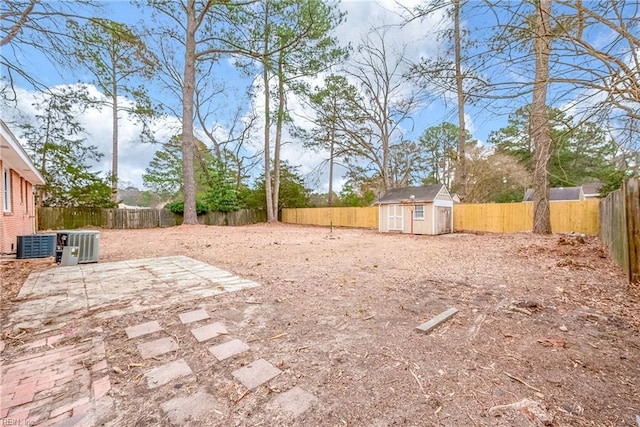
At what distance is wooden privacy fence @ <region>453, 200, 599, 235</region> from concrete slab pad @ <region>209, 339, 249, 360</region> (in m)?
12.8

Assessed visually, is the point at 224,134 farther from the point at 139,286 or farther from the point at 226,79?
the point at 139,286

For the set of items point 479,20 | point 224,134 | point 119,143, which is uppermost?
point 224,134

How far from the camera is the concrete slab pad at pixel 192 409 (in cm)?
127

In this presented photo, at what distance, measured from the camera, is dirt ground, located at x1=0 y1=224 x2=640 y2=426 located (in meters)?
1.34

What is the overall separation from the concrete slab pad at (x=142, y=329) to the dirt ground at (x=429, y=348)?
0.07 meters

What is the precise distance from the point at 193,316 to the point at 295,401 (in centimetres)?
146

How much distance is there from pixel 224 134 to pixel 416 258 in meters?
17.6

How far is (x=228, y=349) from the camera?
1.90 meters

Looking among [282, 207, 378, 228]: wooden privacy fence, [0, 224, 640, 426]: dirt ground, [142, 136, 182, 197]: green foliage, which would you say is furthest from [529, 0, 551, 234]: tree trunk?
[142, 136, 182, 197]: green foliage

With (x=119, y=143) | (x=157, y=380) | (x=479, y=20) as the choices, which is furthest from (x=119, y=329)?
(x=119, y=143)

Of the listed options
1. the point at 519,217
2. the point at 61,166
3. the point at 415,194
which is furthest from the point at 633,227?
the point at 61,166

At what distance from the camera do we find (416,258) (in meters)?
5.61

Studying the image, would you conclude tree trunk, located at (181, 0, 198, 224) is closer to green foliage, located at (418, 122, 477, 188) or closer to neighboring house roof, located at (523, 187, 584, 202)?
green foliage, located at (418, 122, 477, 188)

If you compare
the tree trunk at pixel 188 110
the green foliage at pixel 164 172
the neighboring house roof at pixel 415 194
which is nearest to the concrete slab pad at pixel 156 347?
the neighboring house roof at pixel 415 194
